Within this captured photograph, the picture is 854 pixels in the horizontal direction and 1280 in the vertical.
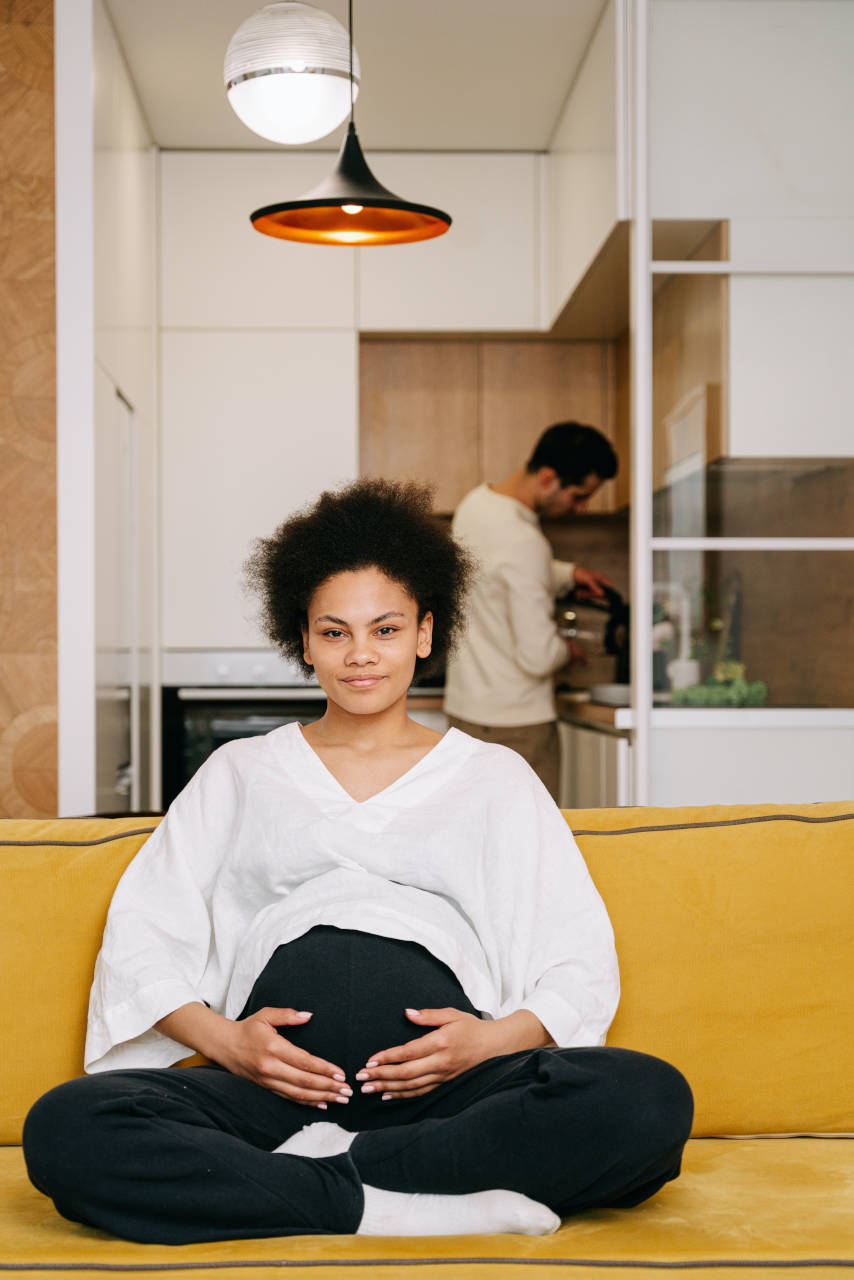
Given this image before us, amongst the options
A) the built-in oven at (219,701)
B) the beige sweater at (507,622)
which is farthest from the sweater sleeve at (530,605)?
the built-in oven at (219,701)

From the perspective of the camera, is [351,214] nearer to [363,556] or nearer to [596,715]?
[363,556]

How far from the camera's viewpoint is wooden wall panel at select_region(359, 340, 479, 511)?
482 cm

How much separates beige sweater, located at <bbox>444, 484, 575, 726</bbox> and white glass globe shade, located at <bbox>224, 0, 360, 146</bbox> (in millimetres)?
1573

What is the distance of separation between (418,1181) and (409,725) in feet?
2.13

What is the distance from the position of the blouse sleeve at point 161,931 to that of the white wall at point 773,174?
2020mm

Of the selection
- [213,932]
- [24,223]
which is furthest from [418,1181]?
[24,223]

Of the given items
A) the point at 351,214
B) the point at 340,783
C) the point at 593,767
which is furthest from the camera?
the point at 593,767

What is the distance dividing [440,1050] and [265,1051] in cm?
20

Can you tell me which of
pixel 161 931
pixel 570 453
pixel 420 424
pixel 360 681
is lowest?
pixel 161 931

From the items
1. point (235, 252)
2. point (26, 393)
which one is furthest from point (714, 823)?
point (235, 252)

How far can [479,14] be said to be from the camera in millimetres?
3510

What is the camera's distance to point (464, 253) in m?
4.61

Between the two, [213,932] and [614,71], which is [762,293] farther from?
[213,932]

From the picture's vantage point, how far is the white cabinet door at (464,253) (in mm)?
4590
